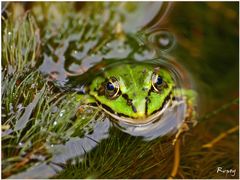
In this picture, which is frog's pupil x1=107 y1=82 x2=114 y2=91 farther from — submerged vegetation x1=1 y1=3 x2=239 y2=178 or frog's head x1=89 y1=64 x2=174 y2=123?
submerged vegetation x1=1 y1=3 x2=239 y2=178

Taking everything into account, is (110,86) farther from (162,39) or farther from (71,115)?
(162,39)

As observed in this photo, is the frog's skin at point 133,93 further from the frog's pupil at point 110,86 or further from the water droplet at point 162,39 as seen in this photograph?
the water droplet at point 162,39

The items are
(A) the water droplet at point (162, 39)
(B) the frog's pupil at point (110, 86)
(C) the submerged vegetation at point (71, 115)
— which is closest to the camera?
A: (C) the submerged vegetation at point (71, 115)

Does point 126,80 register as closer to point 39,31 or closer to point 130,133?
point 130,133

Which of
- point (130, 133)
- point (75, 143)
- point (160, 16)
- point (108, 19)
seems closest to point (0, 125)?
point (75, 143)

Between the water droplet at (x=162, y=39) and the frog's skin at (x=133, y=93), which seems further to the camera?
the water droplet at (x=162, y=39)

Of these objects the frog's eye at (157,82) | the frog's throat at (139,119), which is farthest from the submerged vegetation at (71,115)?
the frog's eye at (157,82)

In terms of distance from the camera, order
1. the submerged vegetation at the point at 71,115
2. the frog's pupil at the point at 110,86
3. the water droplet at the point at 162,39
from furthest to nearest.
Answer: the water droplet at the point at 162,39, the frog's pupil at the point at 110,86, the submerged vegetation at the point at 71,115

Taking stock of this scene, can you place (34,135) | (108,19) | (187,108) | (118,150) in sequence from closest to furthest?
1. (34,135)
2. (118,150)
3. (187,108)
4. (108,19)
